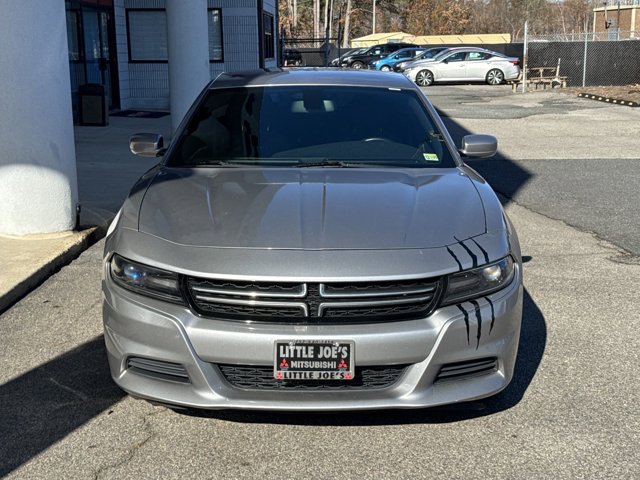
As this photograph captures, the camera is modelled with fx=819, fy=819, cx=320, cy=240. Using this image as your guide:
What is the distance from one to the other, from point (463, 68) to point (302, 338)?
1305 inches

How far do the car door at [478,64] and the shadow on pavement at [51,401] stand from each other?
32.1 m

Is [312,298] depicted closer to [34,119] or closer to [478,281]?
[478,281]

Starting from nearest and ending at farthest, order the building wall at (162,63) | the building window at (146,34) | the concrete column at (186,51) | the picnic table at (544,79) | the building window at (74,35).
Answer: the concrete column at (186,51)
the building window at (74,35)
the building wall at (162,63)
the building window at (146,34)
the picnic table at (544,79)

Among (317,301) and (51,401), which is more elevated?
(317,301)

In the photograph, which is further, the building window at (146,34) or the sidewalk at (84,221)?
the building window at (146,34)

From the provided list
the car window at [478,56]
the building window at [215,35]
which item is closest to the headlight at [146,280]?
the building window at [215,35]

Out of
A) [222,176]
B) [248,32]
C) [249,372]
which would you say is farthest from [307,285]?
[248,32]

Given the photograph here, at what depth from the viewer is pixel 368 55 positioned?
44469mm

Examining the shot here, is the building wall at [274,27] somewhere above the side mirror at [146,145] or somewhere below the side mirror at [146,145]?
above

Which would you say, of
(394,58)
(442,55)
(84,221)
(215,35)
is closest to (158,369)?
(84,221)

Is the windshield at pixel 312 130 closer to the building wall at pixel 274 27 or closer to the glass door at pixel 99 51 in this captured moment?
the glass door at pixel 99 51

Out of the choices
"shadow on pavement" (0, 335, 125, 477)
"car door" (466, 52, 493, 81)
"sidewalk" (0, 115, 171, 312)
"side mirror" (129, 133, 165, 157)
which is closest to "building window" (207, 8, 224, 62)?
"sidewalk" (0, 115, 171, 312)

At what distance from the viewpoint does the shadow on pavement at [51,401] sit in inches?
145

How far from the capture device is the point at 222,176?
15.0ft
